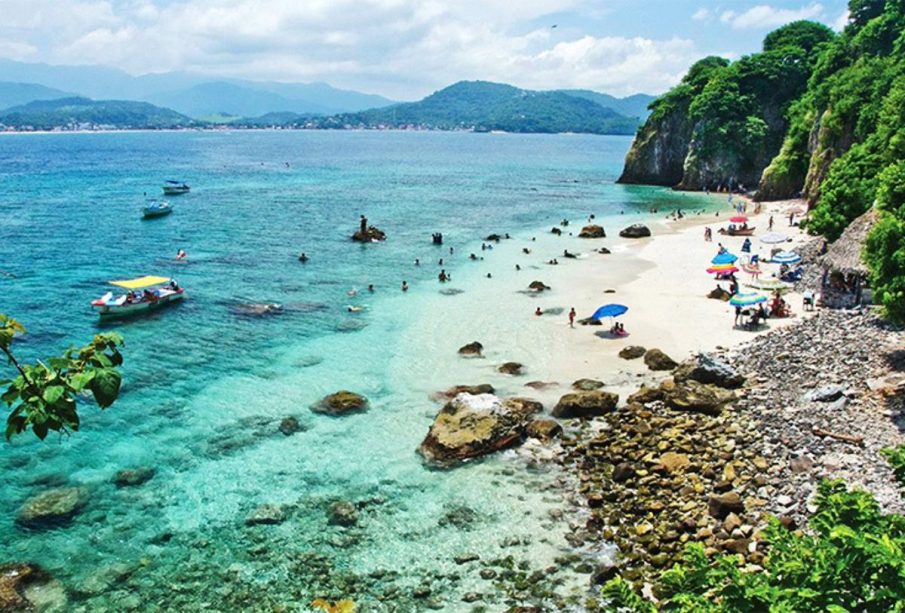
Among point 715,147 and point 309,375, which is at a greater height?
point 715,147

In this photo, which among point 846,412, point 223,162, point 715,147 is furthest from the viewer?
point 223,162

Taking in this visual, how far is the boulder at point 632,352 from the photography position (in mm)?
34875

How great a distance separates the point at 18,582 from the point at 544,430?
18629mm

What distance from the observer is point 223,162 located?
178m

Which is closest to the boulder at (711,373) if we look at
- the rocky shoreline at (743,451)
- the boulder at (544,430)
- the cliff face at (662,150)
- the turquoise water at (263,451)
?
the rocky shoreline at (743,451)

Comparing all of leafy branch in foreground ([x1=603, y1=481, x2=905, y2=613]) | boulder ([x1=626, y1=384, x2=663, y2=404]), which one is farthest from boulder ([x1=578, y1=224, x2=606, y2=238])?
leafy branch in foreground ([x1=603, y1=481, x2=905, y2=613])

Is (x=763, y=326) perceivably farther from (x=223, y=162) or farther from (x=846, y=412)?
(x=223, y=162)

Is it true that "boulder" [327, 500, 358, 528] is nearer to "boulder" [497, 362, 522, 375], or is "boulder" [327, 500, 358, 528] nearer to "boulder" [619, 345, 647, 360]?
"boulder" [497, 362, 522, 375]

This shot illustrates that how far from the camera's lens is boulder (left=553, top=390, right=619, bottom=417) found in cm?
2844

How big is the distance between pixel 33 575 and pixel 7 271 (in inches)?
1773

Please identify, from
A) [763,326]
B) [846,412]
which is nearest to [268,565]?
[846,412]

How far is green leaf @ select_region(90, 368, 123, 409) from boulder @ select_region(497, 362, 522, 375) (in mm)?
29084

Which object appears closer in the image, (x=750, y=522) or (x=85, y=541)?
(x=750, y=522)

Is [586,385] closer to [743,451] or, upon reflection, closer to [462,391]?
[462,391]
